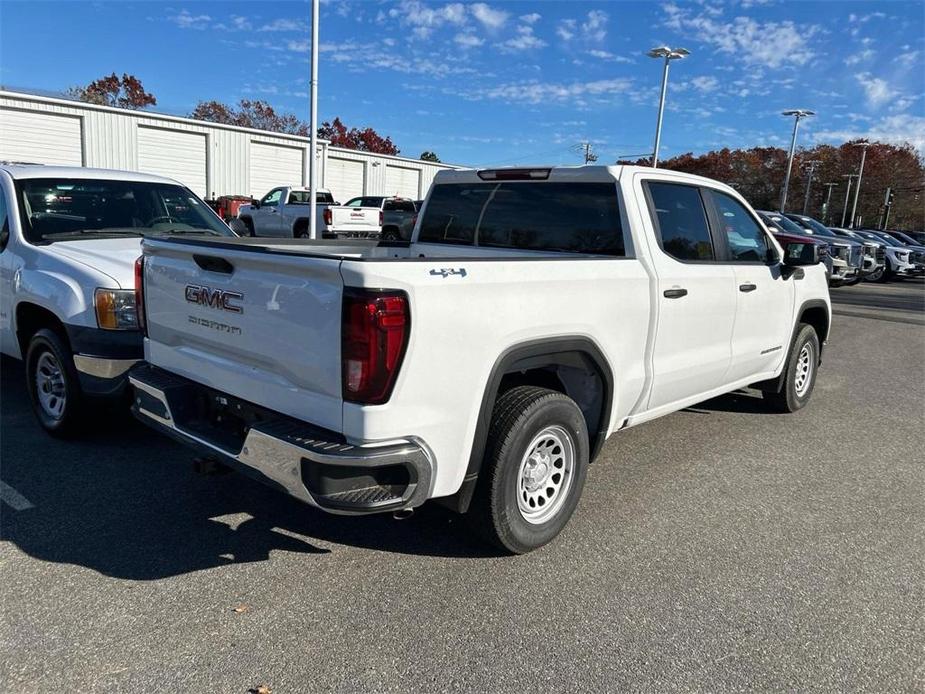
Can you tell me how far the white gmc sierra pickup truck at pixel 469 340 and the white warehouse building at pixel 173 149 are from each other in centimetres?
2290

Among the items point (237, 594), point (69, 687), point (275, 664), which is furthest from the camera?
point (237, 594)

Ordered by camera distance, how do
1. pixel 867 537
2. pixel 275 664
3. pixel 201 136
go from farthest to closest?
pixel 201 136
pixel 867 537
pixel 275 664

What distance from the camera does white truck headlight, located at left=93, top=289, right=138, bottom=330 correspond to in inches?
175

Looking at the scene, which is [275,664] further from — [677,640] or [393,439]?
[677,640]

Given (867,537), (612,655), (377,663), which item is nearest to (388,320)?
(377,663)

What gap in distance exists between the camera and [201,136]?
32906 mm

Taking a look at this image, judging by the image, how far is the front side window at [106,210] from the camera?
5.48 meters

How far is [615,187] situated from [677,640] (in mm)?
2451

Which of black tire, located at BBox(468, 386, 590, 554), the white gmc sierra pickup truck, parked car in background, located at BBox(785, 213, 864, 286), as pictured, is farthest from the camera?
parked car in background, located at BBox(785, 213, 864, 286)

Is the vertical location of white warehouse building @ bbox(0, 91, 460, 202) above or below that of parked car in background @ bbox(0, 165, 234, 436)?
above

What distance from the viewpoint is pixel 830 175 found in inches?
3167

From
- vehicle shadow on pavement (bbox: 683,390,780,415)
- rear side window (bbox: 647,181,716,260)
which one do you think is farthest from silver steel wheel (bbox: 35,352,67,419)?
vehicle shadow on pavement (bbox: 683,390,780,415)

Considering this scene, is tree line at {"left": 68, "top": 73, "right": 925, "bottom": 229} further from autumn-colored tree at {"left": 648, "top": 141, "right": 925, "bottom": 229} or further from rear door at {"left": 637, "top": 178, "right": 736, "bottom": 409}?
rear door at {"left": 637, "top": 178, "right": 736, "bottom": 409}

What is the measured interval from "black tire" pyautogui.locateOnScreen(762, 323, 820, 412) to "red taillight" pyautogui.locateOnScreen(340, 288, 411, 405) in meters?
4.57
